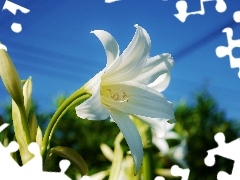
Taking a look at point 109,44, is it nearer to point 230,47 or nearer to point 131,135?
point 131,135

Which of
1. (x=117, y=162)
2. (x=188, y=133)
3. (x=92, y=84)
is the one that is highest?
(x=92, y=84)

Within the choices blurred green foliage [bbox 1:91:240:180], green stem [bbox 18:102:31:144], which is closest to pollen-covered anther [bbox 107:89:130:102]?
green stem [bbox 18:102:31:144]

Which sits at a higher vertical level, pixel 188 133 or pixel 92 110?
pixel 92 110

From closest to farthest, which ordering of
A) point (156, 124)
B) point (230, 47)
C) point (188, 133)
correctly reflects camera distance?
point (156, 124) → point (230, 47) → point (188, 133)

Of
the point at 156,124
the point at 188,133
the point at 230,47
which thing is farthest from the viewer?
the point at 188,133

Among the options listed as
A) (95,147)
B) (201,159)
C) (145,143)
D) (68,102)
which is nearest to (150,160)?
(145,143)

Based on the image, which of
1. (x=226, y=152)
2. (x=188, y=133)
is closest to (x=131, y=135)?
(x=226, y=152)

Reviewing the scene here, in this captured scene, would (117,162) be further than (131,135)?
Yes

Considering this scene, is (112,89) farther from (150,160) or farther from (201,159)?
(201,159)
